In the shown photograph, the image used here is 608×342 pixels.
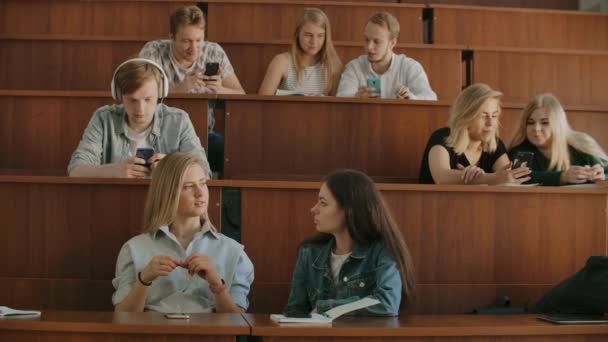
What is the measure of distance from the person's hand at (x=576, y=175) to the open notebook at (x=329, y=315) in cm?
96

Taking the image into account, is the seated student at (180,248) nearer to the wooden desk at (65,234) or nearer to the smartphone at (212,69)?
the wooden desk at (65,234)

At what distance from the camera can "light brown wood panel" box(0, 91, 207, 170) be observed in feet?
8.74

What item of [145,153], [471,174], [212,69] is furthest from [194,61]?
[471,174]

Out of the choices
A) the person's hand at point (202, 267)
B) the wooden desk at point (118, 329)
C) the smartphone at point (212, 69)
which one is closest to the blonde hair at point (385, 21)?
the smartphone at point (212, 69)

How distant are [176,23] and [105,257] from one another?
1.07 metres

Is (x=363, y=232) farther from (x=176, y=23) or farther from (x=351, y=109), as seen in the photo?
(x=176, y=23)

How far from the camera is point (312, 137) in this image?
2.67 metres

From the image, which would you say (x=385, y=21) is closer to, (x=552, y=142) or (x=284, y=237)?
(x=552, y=142)

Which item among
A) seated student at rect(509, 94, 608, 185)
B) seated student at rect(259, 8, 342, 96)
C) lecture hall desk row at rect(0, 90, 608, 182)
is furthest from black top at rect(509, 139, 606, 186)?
seated student at rect(259, 8, 342, 96)

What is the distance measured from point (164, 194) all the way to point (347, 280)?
0.41 metres

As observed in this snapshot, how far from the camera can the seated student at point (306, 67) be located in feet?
10.5

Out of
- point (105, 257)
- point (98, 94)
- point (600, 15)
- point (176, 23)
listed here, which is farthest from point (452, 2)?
point (105, 257)

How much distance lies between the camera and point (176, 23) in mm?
2963

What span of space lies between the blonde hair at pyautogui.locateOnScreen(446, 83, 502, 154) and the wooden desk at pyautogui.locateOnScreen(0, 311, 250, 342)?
117 cm
